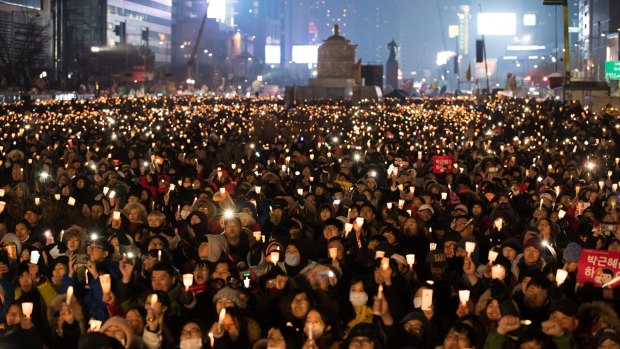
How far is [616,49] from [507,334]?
7363cm

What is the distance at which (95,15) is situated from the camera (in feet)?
370

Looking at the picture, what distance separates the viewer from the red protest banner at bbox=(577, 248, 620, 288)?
9.77m

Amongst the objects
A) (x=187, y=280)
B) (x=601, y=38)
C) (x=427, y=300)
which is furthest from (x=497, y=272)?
(x=601, y=38)

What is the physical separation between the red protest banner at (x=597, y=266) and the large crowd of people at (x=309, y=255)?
0.02 metres

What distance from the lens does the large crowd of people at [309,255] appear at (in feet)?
26.9

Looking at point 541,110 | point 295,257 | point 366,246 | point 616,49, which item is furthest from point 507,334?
point 616,49

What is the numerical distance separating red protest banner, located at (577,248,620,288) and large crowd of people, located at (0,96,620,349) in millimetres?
17

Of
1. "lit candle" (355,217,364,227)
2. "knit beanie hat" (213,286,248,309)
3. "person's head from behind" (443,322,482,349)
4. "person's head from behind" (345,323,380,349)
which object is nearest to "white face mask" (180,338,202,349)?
"person's head from behind" (345,323,380,349)

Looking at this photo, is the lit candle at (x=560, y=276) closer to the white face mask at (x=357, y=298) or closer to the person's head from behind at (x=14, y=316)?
the white face mask at (x=357, y=298)

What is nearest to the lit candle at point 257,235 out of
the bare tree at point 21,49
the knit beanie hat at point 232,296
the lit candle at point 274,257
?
the lit candle at point 274,257

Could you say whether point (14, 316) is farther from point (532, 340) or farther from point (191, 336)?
point (532, 340)

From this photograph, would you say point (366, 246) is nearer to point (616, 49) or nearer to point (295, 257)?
point (295, 257)

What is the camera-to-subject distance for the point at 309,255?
11.4 m

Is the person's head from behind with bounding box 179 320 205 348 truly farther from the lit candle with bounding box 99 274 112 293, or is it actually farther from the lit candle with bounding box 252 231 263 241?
the lit candle with bounding box 252 231 263 241
